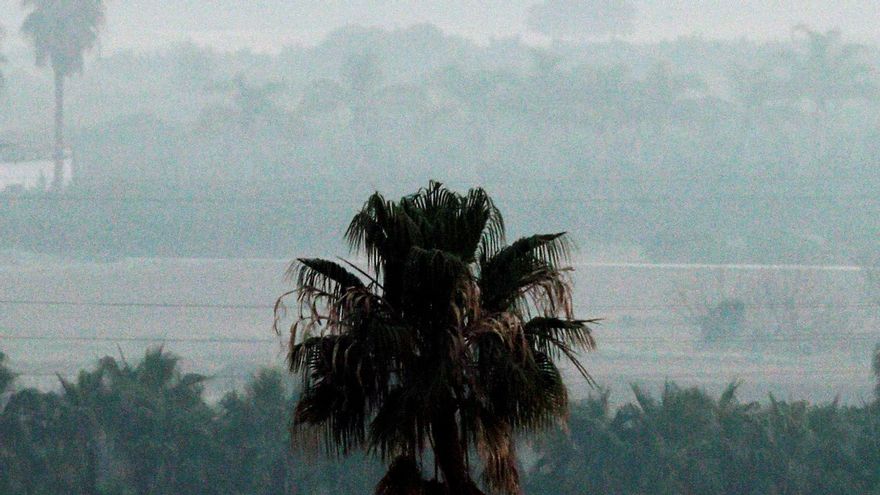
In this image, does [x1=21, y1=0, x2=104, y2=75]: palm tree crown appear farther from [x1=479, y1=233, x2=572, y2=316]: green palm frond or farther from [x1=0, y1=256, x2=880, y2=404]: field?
[x1=479, y1=233, x2=572, y2=316]: green palm frond

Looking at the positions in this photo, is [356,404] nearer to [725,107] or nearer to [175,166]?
[175,166]

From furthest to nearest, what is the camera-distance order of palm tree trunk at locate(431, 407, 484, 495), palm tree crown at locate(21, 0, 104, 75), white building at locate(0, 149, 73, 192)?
white building at locate(0, 149, 73, 192)
palm tree crown at locate(21, 0, 104, 75)
palm tree trunk at locate(431, 407, 484, 495)

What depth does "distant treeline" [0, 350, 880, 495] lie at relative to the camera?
61.4 meters

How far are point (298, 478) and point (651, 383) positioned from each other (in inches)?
2717

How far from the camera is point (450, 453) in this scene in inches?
608

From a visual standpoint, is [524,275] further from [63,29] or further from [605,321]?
[63,29]

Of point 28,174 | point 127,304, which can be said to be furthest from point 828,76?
point 28,174

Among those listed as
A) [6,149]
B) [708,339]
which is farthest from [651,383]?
[6,149]

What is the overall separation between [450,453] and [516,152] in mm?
160209

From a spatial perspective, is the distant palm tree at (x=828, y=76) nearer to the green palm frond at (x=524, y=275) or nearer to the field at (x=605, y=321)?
the field at (x=605, y=321)

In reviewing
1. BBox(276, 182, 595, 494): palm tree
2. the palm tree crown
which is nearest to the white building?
the palm tree crown

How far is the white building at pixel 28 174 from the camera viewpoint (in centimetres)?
15675

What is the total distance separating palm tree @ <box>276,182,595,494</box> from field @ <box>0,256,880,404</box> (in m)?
103

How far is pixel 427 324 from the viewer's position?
1545 cm
